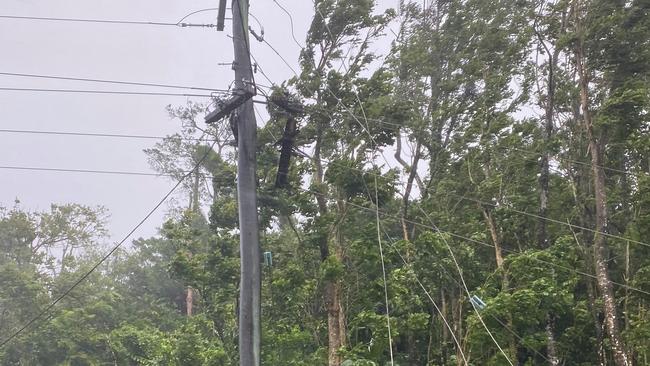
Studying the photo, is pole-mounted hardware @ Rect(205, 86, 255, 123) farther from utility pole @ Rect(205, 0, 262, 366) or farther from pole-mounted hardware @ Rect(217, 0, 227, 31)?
pole-mounted hardware @ Rect(217, 0, 227, 31)

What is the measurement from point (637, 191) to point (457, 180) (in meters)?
3.69

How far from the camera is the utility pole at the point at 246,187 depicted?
563 cm

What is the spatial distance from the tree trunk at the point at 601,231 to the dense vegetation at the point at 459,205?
4cm

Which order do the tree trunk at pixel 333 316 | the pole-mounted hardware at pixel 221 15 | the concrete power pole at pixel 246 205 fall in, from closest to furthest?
the concrete power pole at pixel 246 205, the pole-mounted hardware at pixel 221 15, the tree trunk at pixel 333 316

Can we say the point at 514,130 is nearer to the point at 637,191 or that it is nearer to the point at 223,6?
the point at 637,191

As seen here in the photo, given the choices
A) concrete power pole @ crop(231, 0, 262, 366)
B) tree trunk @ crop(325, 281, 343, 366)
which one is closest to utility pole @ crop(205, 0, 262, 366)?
concrete power pole @ crop(231, 0, 262, 366)

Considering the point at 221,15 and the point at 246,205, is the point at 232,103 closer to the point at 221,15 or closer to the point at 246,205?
the point at 246,205

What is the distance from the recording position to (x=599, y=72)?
1069 cm

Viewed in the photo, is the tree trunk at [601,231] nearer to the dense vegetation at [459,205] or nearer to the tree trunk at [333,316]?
the dense vegetation at [459,205]

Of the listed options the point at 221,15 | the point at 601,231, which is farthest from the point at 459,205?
the point at 221,15

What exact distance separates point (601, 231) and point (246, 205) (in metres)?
6.76

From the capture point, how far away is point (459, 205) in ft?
41.2

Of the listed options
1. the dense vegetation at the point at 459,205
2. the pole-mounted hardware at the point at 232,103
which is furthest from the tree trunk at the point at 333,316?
the pole-mounted hardware at the point at 232,103

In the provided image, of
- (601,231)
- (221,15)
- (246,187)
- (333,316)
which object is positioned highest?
(221,15)
